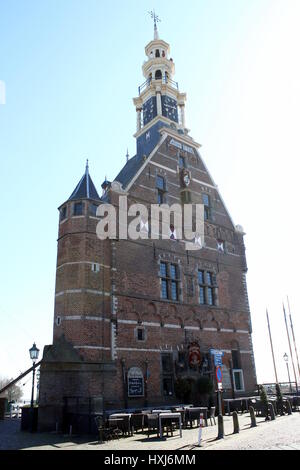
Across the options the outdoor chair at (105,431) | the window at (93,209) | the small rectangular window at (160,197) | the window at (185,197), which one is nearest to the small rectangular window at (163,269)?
the small rectangular window at (160,197)

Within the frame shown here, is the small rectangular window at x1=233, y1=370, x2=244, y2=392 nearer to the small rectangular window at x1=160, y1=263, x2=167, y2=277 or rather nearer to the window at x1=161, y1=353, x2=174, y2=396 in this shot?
the window at x1=161, y1=353, x2=174, y2=396

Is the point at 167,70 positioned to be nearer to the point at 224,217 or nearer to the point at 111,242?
the point at 224,217

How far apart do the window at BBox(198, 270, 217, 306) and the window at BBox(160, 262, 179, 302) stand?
Result: 7.10 feet

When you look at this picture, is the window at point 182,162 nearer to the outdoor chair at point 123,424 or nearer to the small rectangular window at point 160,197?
the small rectangular window at point 160,197

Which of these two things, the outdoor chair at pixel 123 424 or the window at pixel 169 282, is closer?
the outdoor chair at pixel 123 424

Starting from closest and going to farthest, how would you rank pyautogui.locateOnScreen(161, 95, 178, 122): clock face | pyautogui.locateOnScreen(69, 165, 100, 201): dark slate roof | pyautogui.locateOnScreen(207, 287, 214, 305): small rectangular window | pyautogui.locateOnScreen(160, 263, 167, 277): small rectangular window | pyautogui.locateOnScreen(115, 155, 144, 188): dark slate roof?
pyautogui.locateOnScreen(69, 165, 100, 201): dark slate roof
pyautogui.locateOnScreen(160, 263, 167, 277): small rectangular window
pyautogui.locateOnScreen(207, 287, 214, 305): small rectangular window
pyautogui.locateOnScreen(115, 155, 144, 188): dark slate roof
pyautogui.locateOnScreen(161, 95, 178, 122): clock face

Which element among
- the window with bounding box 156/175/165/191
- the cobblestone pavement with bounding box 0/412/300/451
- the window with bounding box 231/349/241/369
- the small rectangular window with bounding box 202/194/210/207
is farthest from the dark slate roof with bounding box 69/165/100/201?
the window with bounding box 231/349/241/369

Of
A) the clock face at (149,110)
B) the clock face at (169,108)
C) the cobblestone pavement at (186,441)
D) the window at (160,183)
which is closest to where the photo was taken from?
the cobblestone pavement at (186,441)

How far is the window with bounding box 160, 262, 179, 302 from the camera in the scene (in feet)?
79.9

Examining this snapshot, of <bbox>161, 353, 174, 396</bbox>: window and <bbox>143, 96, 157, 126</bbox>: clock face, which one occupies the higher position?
<bbox>143, 96, 157, 126</bbox>: clock face

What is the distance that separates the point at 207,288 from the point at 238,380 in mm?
6432

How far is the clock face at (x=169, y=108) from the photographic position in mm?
32653

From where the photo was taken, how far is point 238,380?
2606 cm

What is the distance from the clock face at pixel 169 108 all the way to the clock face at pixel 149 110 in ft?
2.55
